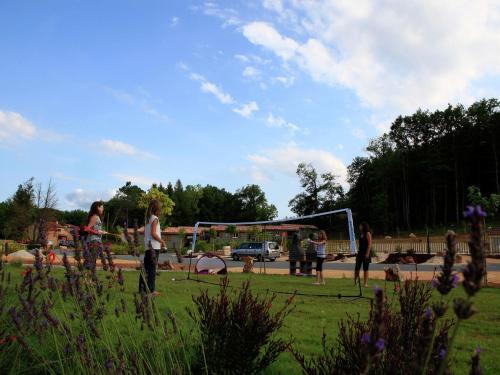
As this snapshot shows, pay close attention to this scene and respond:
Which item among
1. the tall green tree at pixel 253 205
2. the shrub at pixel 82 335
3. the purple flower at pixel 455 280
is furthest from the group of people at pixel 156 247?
the tall green tree at pixel 253 205

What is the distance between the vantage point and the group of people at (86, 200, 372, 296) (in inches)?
207

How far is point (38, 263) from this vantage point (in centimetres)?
311

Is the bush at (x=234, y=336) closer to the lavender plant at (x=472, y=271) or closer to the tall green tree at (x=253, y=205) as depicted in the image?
the lavender plant at (x=472, y=271)

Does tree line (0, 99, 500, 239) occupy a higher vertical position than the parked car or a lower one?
higher

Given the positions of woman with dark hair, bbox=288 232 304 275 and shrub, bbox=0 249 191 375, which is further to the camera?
woman with dark hair, bbox=288 232 304 275

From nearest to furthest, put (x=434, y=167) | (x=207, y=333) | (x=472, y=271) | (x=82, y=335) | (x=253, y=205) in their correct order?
(x=472, y=271)
(x=82, y=335)
(x=207, y=333)
(x=434, y=167)
(x=253, y=205)

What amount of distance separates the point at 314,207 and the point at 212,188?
30782mm

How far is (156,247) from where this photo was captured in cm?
740

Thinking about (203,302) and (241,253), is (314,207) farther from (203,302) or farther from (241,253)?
(203,302)

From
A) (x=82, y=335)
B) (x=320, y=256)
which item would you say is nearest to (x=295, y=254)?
(x=320, y=256)

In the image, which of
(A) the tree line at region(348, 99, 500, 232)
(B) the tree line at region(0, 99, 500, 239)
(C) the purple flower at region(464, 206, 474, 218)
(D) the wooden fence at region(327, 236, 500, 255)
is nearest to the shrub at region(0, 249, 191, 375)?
(C) the purple flower at region(464, 206, 474, 218)

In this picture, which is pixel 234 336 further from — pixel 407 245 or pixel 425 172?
pixel 425 172

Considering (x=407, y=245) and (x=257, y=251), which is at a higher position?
(x=407, y=245)

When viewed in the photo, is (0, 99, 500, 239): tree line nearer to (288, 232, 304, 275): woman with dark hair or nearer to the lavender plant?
(288, 232, 304, 275): woman with dark hair
